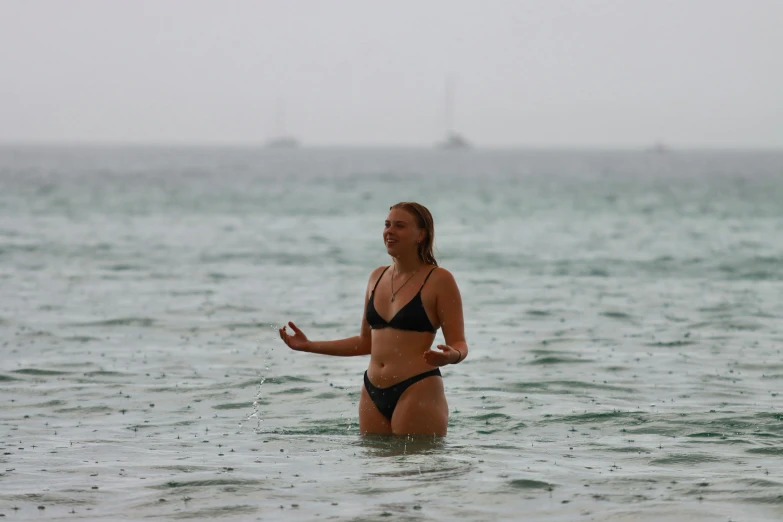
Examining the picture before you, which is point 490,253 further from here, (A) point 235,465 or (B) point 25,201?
(B) point 25,201

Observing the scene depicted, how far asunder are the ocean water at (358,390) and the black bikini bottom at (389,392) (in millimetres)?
238

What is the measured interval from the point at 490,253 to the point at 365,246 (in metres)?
3.81

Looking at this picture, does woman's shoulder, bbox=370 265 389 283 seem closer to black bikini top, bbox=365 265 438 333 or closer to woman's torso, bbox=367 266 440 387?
woman's torso, bbox=367 266 440 387

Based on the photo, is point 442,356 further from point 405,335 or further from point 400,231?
point 400,231

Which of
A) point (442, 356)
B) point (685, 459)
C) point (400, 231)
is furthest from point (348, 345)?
point (685, 459)

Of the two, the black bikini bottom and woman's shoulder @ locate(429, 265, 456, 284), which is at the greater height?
woman's shoulder @ locate(429, 265, 456, 284)

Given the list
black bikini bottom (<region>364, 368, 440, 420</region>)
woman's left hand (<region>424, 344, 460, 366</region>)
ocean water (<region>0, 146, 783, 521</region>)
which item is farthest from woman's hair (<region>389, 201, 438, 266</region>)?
ocean water (<region>0, 146, 783, 521</region>)

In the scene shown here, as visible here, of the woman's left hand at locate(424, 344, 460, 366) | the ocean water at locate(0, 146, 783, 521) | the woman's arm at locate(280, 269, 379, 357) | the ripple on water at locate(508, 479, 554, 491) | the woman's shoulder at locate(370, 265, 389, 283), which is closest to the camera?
the woman's left hand at locate(424, 344, 460, 366)

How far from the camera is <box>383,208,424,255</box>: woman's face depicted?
759 centimetres

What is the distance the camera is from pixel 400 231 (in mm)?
7605

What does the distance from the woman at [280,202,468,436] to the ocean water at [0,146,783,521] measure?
26cm

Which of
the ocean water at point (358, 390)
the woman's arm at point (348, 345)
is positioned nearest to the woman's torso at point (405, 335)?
the woman's arm at point (348, 345)

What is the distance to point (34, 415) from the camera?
32.2 ft

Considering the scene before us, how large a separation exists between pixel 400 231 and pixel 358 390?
3.97 meters
